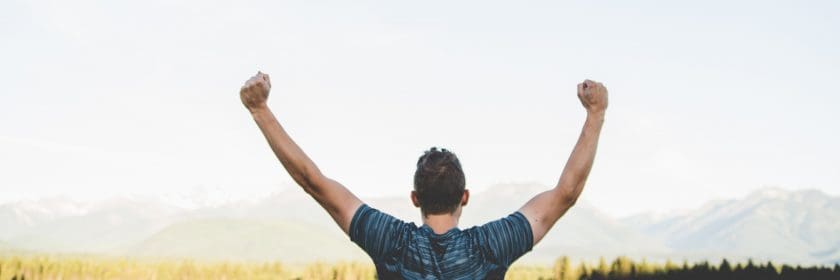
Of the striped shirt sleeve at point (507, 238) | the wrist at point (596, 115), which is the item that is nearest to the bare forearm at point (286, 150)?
the striped shirt sleeve at point (507, 238)

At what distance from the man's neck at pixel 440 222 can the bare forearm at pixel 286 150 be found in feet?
1.23

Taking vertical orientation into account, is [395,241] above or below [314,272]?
below

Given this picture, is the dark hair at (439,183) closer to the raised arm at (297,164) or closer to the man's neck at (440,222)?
the man's neck at (440,222)

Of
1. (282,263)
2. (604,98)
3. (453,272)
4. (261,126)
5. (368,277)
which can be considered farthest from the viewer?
(282,263)

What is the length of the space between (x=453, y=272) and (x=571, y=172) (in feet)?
1.76

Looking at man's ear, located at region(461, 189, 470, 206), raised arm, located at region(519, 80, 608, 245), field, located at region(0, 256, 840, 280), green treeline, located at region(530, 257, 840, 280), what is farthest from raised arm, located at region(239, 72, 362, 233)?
green treeline, located at region(530, 257, 840, 280)

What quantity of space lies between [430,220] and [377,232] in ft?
0.55

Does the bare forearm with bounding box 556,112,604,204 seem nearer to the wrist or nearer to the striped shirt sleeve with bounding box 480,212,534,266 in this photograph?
the wrist

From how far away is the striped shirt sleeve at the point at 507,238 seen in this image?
2.64m

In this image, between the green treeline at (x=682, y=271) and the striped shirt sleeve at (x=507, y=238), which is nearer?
the striped shirt sleeve at (x=507, y=238)

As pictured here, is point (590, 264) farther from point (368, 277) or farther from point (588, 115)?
point (588, 115)

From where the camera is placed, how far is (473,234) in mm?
2637

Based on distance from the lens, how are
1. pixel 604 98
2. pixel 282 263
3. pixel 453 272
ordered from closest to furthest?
pixel 453 272 → pixel 604 98 → pixel 282 263

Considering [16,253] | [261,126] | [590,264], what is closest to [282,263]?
[16,253]
